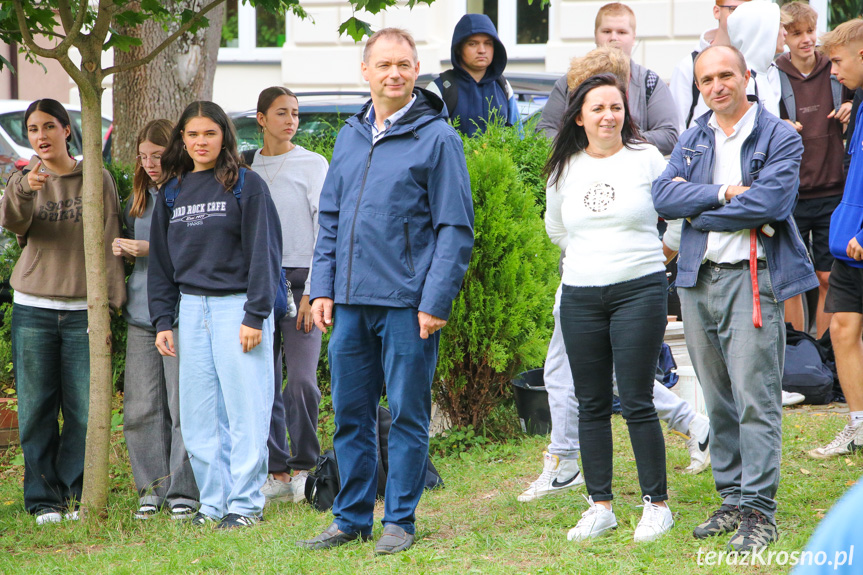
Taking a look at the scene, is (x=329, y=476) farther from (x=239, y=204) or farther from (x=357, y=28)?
(x=357, y=28)

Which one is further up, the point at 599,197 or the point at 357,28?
the point at 357,28

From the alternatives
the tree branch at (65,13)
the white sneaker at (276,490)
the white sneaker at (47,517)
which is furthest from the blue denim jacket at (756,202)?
the white sneaker at (47,517)

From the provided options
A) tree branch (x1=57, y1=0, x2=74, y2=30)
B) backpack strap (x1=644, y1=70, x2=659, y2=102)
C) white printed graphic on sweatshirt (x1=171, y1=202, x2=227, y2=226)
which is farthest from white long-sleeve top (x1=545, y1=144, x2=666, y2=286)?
tree branch (x1=57, y1=0, x2=74, y2=30)

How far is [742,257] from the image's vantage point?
3.82 meters

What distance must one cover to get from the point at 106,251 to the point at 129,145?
301 cm

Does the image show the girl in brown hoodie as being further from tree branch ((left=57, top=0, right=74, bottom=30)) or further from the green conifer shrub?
the green conifer shrub

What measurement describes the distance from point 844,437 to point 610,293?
2071 millimetres

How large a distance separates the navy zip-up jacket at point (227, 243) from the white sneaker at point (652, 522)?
78.8 inches

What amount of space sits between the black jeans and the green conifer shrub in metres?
1.74

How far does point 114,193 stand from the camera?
5.28m

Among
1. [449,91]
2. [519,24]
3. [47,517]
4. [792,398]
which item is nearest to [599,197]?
[449,91]

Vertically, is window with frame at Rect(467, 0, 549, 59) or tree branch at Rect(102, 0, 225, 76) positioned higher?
window with frame at Rect(467, 0, 549, 59)

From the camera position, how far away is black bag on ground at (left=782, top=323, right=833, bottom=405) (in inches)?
246

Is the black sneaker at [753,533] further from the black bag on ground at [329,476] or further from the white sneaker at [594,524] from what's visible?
the black bag on ground at [329,476]
